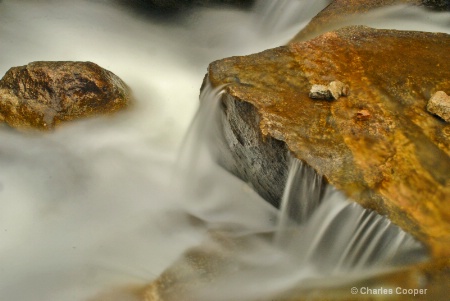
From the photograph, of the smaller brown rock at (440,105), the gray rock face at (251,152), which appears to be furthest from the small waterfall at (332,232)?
the smaller brown rock at (440,105)

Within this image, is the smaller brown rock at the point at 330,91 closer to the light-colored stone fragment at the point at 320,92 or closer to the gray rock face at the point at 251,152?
the light-colored stone fragment at the point at 320,92

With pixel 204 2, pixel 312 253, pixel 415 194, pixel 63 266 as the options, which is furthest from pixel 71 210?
pixel 204 2

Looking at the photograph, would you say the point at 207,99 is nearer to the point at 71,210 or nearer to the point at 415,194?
the point at 71,210

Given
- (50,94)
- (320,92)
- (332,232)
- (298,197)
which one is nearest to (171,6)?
(50,94)

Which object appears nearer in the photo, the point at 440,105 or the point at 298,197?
the point at 298,197

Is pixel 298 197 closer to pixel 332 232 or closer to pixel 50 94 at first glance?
pixel 332 232
